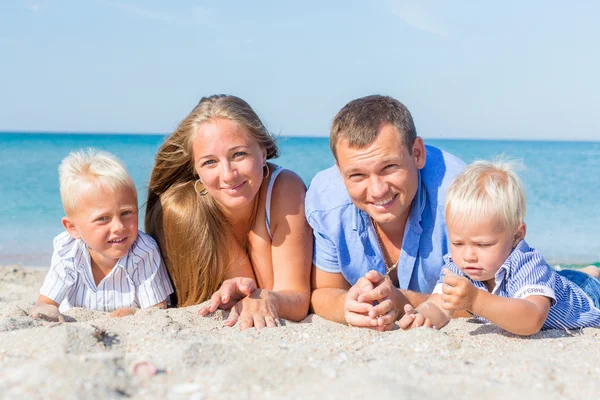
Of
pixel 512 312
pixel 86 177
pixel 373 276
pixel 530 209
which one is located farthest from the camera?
pixel 530 209

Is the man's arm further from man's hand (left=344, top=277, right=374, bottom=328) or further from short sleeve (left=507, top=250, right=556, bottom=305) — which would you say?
short sleeve (left=507, top=250, right=556, bottom=305)

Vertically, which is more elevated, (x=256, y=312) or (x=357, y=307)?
(x=357, y=307)

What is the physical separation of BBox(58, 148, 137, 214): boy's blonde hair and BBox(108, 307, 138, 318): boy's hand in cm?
75

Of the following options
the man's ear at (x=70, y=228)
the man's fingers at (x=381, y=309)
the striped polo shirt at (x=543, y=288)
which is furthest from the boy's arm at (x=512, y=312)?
the man's ear at (x=70, y=228)

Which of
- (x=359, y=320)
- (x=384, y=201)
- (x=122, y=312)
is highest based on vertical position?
Answer: (x=384, y=201)

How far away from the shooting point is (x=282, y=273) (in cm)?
413

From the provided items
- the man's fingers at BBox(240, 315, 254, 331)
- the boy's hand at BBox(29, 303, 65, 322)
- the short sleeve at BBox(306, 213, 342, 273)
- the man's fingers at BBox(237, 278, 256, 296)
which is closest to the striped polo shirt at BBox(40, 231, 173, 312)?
the boy's hand at BBox(29, 303, 65, 322)

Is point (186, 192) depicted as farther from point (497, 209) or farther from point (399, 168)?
point (497, 209)

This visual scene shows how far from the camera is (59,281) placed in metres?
4.13

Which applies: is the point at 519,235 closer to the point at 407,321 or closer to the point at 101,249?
the point at 407,321

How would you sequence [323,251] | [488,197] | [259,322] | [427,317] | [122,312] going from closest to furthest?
[488,197] < [427,317] < [259,322] < [122,312] < [323,251]

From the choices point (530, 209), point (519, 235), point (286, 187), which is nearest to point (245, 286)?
point (286, 187)

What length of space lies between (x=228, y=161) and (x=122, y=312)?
121cm

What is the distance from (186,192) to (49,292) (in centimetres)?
116
